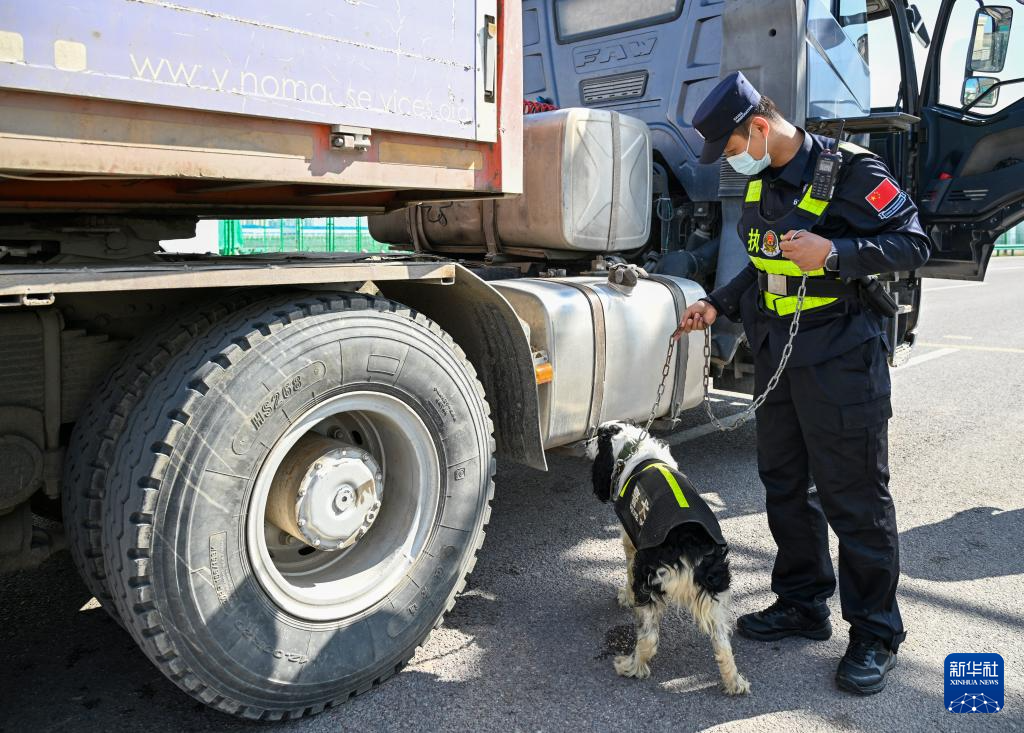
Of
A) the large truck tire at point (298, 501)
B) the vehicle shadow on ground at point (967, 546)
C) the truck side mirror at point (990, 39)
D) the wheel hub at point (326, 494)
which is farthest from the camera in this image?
the truck side mirror at point (990, 39)

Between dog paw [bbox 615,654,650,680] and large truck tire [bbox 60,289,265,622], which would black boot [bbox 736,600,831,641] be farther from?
large truck tire [bbox 60,289,265,622]

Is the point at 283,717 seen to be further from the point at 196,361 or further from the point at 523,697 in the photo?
the point at 196,361

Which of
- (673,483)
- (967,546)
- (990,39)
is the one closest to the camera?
(673,483)

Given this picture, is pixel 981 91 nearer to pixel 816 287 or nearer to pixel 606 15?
pixel 606 15

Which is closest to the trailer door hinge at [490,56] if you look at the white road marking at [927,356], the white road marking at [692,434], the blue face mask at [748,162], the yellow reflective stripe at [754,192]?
the blue face mask at [748,162]

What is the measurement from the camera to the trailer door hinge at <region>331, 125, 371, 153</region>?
7.43 feet

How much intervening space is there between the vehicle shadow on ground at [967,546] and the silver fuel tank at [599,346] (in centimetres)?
130

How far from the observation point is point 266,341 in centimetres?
225

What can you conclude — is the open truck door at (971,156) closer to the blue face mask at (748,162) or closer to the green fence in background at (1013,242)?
the blue face mask at (748,162)

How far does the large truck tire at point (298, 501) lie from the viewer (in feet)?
6.90

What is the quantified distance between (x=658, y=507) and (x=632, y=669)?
1.88ft

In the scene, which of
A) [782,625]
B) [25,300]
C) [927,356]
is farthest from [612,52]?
[927,356]

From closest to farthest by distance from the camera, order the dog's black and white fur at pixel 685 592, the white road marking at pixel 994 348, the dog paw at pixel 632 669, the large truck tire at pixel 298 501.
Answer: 1. the large truck tire at pixel 298 501
2. the dog's black and white fur at pixel 685 592
3. the dog paw at pixel 632 669
4. the white road marking at pixel 994 348

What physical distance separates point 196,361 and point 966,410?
6166mm
